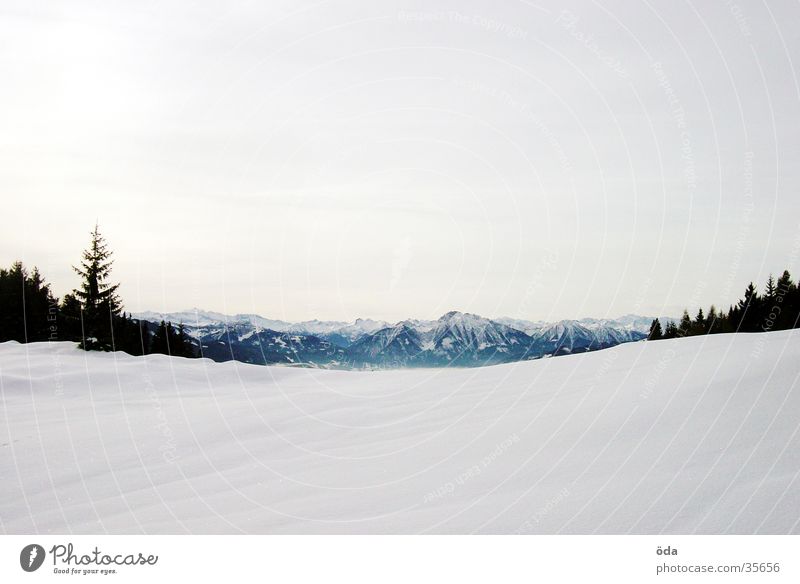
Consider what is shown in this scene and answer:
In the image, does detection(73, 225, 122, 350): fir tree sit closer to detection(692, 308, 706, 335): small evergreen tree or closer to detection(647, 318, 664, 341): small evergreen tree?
detection(647, 318, 664, 341): small evergreen tree

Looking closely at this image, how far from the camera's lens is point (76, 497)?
18.8 ft

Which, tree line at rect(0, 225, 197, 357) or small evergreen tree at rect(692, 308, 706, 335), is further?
small evergreen tree at rect(692, 308, 706, 335)

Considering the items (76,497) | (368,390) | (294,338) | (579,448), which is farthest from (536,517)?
(294,338)

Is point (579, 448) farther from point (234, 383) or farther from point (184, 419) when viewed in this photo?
point (234, 383)

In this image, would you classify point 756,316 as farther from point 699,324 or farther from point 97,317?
point 97,317

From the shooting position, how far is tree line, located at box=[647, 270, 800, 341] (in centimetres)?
3212

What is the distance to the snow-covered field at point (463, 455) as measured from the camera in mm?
4680
